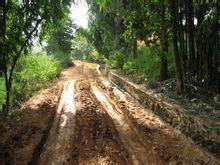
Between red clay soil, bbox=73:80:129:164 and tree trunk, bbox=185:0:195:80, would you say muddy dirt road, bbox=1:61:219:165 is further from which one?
tree trunk, bbox=185:0:195:80

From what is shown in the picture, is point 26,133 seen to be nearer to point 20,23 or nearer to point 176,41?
point 20,23

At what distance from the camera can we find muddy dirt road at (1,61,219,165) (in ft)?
17.5

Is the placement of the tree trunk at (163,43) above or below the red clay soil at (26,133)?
above

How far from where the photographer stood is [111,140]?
6.24 metres

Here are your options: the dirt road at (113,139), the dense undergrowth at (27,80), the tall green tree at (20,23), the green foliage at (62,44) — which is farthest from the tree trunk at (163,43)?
the green foliage at (62,44)

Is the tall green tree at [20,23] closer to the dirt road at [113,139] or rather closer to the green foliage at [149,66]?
the dirt road at [113,139]

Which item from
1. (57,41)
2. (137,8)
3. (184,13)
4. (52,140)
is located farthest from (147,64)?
(57,41)

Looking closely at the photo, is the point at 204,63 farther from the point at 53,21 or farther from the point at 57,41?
the point at 57,41

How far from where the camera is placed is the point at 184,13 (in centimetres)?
923

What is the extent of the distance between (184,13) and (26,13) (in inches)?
179

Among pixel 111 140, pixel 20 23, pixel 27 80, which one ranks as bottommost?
pixel 111 140

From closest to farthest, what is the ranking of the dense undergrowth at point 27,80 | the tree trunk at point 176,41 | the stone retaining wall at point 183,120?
the stone retaining wall at point 183,120 < the tree trunk at point 176,41 < the dense undergrowth at point 27,80

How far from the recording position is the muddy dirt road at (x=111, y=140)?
533 cm

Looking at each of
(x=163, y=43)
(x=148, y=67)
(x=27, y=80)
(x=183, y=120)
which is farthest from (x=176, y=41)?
(x=27, y=80)
